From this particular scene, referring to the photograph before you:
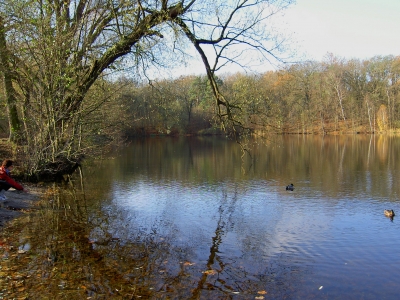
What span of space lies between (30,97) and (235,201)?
28.3 ft

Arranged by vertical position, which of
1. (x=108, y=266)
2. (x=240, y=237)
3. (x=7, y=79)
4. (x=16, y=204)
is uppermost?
(x=7, y=79)

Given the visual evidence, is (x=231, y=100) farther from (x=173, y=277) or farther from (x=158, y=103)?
(x=173, y=277)

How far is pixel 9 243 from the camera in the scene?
7.53 metres

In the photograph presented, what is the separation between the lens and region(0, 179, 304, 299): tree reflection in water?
5.80 m

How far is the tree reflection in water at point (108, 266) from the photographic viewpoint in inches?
228

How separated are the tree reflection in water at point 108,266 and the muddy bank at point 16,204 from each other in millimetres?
391

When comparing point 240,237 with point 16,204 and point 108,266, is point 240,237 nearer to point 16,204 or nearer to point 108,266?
point 108,266

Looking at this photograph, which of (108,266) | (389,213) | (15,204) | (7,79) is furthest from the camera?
(7,79)

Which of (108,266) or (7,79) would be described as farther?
(7,79)

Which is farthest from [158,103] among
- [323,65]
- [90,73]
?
[323,65]

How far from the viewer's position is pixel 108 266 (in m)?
6.87

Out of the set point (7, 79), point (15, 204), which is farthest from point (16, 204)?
point (7, 79)

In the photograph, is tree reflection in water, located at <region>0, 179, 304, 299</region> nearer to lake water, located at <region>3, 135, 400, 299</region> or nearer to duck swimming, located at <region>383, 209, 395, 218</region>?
lake water, located at <region>3, 135, 400, 299</region>

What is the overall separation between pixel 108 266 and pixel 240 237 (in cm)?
392
